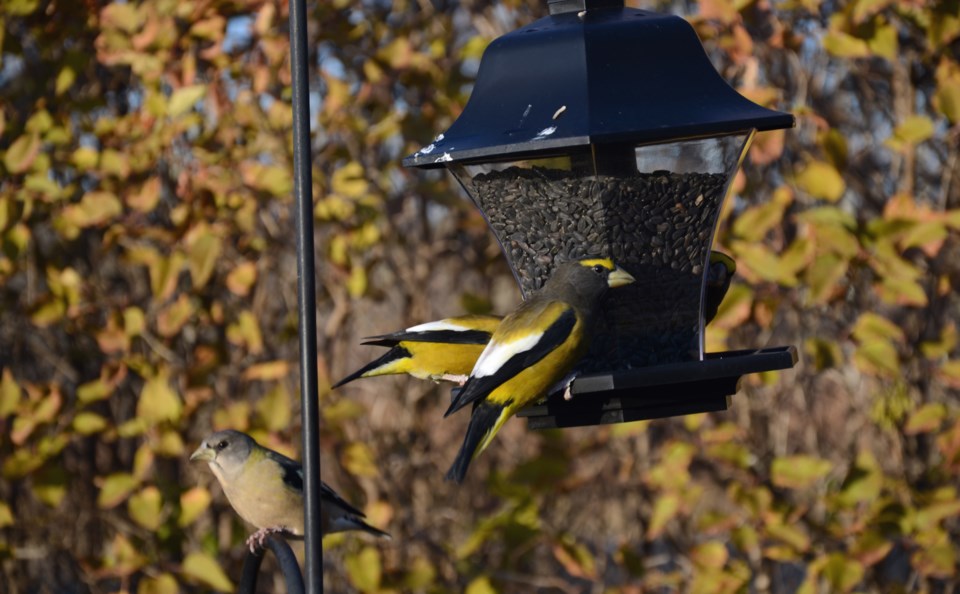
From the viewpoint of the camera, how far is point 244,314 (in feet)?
15.1

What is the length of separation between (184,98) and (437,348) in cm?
157

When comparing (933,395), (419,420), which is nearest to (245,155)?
(419,420)

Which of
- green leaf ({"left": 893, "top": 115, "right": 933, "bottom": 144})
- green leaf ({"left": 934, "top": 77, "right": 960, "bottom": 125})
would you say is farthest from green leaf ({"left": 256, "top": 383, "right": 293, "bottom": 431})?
green leaf ({"left": 934, "top": 77, "right": 960, "bottom": 125})

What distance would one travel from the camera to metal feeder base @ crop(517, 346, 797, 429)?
2457 millimetres

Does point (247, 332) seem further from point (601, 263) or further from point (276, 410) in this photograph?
point (601, 263)

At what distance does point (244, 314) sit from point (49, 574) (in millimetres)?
2005

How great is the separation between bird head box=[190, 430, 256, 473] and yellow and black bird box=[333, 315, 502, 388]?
84 centimetres

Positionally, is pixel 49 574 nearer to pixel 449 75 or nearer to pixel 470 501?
pixel 470 501

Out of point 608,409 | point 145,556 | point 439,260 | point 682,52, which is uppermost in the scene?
point 682,52

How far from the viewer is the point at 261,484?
387cm

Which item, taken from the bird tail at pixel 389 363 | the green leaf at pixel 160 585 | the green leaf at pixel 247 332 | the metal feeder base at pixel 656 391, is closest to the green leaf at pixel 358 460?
the green leaf at pixel 247 332

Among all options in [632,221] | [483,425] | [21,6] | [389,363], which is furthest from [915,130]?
[21,6]

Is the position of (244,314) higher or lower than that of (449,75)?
lower

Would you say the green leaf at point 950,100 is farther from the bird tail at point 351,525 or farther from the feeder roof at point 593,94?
the bird tail at point 351,525
